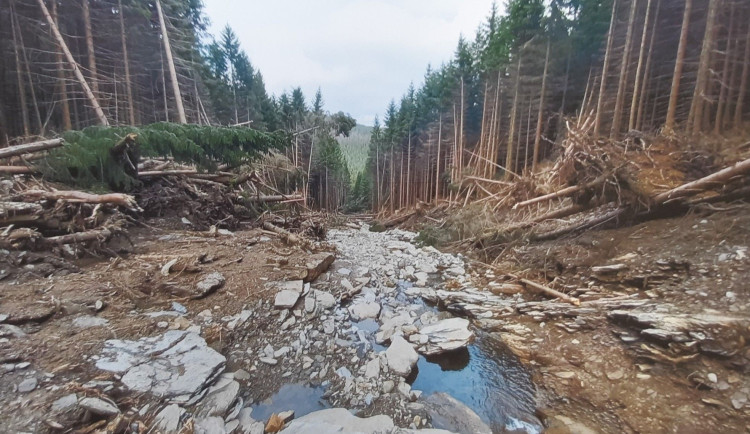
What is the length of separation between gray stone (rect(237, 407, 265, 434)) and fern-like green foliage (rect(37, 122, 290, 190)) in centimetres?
560

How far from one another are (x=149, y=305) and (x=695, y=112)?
13700 millimetres

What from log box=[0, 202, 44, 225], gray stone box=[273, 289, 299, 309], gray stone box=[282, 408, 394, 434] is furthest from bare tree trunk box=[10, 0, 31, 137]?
gray stone box=[282, 408, 394, 434]

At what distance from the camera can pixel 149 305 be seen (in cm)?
337

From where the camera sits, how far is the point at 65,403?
6.44 feet

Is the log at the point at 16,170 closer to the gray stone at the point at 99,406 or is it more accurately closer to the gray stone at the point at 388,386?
the gray stone at the point at 99,406

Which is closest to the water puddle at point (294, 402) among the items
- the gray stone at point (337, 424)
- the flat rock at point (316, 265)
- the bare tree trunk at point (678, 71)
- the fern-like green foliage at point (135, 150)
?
the gray stone at point (337, 424)

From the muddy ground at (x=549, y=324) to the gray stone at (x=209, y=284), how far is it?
0.19ft

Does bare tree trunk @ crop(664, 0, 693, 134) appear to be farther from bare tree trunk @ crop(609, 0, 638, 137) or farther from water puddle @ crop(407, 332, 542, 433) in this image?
water puddle @ crop(407, 332, 542, 433)

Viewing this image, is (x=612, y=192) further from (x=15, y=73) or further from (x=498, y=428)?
(x=15, y=73)

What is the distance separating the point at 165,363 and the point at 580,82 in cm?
2185

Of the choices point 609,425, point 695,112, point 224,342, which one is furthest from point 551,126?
point 224,342

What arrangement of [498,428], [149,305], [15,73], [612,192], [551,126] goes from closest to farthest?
[498,428] → [149,305] → [612,192] → [15,73] → [551,126]

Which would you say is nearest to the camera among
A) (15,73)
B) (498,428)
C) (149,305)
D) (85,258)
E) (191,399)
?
(191,399)

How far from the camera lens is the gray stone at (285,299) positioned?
3961mm
